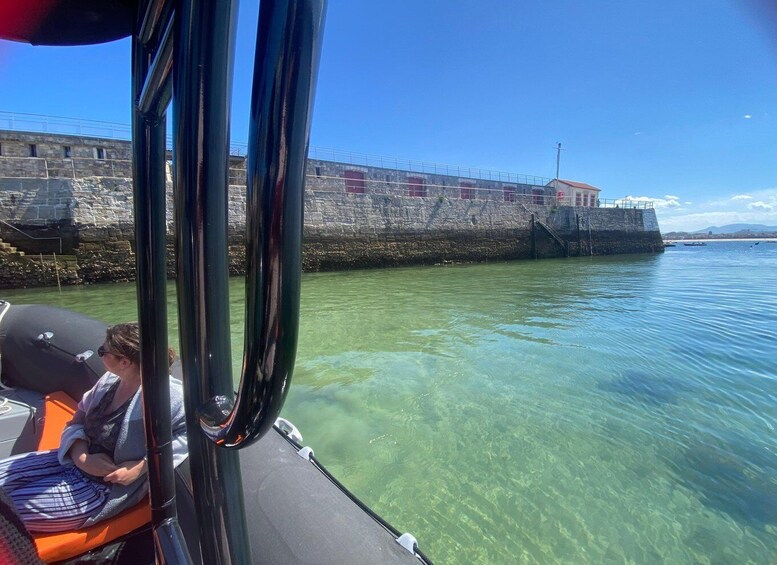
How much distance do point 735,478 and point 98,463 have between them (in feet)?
12.8

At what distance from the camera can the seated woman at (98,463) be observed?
5.21ft

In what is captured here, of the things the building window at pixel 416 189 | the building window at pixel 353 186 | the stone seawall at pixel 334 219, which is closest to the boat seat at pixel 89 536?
the stone seawall at pixel 334 219

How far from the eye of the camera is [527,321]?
718cm

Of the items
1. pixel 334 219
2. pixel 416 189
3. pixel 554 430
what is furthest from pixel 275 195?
pixel 416 189

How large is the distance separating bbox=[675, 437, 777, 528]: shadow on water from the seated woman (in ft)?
10.6

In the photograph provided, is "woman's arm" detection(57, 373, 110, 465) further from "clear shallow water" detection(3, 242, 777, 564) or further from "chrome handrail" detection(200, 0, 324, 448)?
"chrome handrail" detection(200, 0, 324, 448)

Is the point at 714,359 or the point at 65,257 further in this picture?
the point at 65,257

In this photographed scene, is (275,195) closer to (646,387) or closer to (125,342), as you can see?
(125,342)

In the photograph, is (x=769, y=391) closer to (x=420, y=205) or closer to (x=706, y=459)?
(x=706, y=459)

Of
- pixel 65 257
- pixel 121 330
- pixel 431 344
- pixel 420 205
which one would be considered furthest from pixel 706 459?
pixel 420 205

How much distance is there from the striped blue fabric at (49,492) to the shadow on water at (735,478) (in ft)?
11.3

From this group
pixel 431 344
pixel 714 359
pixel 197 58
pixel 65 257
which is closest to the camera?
pixel 197 58

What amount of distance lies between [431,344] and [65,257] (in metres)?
12.0

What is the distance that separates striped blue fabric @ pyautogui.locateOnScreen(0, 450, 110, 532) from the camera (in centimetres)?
156
